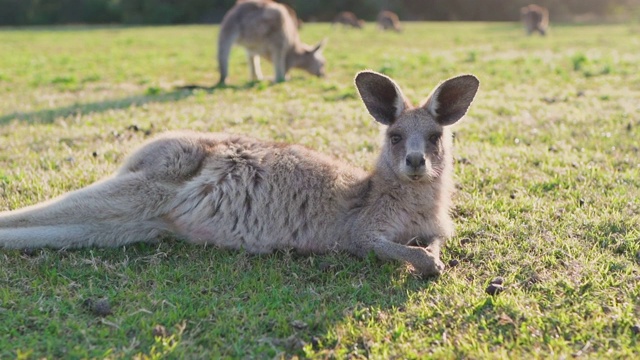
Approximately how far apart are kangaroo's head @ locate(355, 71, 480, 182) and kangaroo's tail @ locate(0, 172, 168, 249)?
138 cm

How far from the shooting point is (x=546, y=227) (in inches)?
155

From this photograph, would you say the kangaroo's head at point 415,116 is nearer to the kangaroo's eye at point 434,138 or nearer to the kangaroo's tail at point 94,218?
the kangaroo's eye at point 434,138

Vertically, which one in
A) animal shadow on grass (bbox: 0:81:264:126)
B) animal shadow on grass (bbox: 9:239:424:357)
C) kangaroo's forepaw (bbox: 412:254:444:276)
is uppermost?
kangaroo's forepaw (bbox: 412:254:444:276)

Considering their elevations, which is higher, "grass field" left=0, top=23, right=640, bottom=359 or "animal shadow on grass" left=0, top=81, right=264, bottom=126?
"grass field" left=0, top=23, right=640, bottom=359

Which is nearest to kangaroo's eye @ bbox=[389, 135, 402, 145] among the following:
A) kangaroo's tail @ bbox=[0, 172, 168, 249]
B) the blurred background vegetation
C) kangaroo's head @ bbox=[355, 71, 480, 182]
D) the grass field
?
kangaroo's head @ bbox=[355, 71, 480, 182]

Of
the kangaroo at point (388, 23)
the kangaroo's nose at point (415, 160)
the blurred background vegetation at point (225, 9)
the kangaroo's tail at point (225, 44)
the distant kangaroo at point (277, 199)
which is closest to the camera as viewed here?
the kangaroo's nose at point (415, 160)

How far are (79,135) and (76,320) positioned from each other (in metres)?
3.81

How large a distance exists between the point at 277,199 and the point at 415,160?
85 centimetres

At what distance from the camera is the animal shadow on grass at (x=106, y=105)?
24.0 ft

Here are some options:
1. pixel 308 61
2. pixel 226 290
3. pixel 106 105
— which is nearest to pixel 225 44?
pixel 308 61

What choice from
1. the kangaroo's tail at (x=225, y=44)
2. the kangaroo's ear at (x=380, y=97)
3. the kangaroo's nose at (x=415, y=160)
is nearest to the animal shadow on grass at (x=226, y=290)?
the kangaroo's nose at (x=415, y=160)

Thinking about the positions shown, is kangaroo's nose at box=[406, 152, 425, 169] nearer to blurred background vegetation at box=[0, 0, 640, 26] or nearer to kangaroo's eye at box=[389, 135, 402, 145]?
kangaroo's eye at box=[389, 135, 402, 145]

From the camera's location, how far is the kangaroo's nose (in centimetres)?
354

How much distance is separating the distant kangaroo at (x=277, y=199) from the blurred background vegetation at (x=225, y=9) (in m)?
37.1
